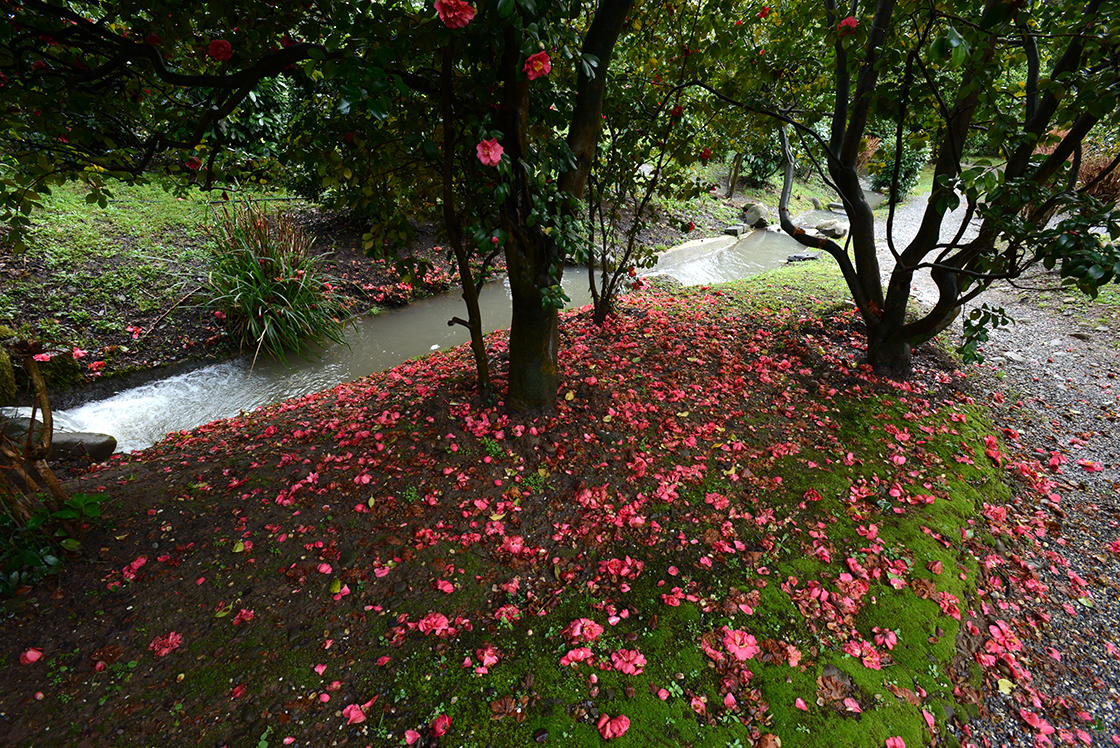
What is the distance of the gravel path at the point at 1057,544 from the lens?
1812 mm

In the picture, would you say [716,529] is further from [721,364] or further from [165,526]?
[165,526]

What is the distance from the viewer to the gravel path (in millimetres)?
1812

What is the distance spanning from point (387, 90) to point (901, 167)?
13.4m

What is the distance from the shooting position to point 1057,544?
255 cm

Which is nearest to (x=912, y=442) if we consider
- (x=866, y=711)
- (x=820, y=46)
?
(x=866, y=711)

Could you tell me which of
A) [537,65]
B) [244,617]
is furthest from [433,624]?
[537,65]

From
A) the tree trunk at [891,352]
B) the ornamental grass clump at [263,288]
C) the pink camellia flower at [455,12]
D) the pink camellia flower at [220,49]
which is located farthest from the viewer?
the ornamental grass clump at [263,288]

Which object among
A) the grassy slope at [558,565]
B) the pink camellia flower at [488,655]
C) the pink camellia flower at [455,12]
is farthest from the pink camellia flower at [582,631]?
the pink camellia flower at [455,12]

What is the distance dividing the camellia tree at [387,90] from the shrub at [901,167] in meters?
2.67

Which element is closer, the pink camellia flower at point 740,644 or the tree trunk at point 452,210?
the pink camellia flower at point 740,644

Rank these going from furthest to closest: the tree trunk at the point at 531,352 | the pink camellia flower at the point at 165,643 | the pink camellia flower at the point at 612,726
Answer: the tree trunk at the point at 531,352 → the pink camellia flower at the point at 165,643 → the pink camellia flower at the point at 612,726

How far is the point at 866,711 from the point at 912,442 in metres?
1.96

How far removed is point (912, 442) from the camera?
10.0 ft

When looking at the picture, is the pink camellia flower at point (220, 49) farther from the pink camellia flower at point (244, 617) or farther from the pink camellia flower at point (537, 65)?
the pink camellia flower at point (244, 617)
